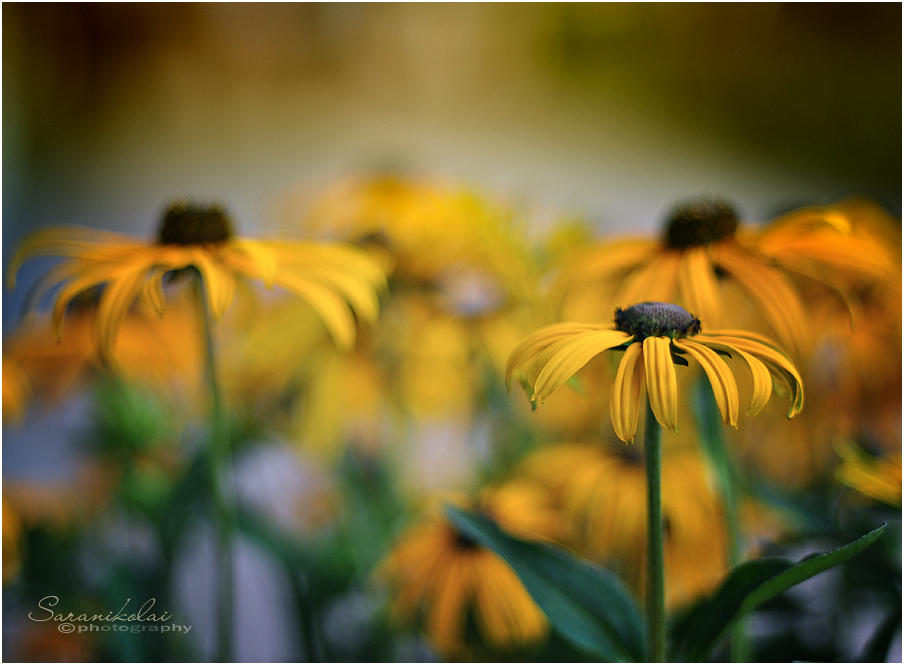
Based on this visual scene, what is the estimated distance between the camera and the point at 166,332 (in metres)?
0.63

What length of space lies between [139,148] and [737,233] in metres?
0.81

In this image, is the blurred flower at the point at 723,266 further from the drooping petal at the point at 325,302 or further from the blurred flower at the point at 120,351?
the blurred flower at the point at 120,351

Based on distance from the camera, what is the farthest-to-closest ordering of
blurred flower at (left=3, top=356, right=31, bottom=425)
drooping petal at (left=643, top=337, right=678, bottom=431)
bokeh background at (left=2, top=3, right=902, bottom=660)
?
bokeh background at (left=2, top=3, right=902, bottom=660) < blurred flower at (left=3, top=356, right=31, bottom=425) < drooping petal at (left=643, top=337, right=678, bottom=431)

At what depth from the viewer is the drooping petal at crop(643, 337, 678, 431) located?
25 cm

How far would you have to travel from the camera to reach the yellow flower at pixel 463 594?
0.43m

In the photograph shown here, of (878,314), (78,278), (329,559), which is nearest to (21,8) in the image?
(78,278)

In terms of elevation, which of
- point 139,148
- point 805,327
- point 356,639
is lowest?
point 356,639

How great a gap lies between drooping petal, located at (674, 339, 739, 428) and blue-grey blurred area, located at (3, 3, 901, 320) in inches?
15.7

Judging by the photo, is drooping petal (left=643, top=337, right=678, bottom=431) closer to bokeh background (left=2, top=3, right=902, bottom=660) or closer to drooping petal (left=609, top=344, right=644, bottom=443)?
drooping petal (left=609, top=344, right=644, bottom=443)

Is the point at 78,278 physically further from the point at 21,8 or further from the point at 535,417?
the point at 535,417

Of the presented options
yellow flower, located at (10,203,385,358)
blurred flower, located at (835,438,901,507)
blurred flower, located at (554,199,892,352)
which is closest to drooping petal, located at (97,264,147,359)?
yellow flower, located at (10,203,385,358)

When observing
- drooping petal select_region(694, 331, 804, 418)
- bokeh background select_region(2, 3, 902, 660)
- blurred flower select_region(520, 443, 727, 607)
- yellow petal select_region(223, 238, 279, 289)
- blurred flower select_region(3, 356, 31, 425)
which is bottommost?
blurred flower select_region(520, 443, 727, 607)

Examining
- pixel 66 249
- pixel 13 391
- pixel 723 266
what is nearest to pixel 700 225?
pixel 723 266

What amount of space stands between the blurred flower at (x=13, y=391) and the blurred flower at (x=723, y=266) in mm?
420
